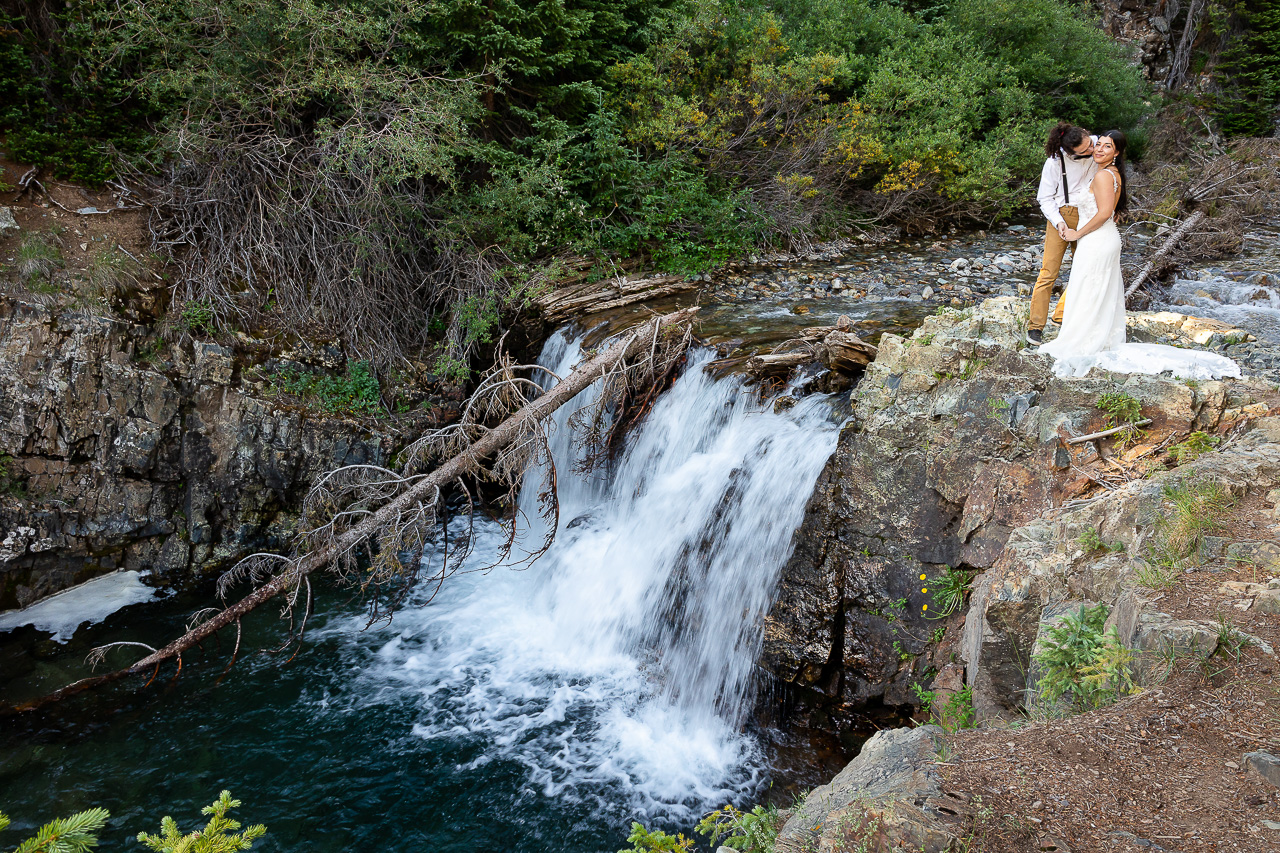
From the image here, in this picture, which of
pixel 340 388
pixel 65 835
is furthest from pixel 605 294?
pixel 65 835

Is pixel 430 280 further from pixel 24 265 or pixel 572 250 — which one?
pixel 24 265

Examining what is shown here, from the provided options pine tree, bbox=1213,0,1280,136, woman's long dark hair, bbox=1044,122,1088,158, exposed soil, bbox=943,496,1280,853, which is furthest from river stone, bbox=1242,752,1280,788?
pine tree, bbox=1213,0,1280,136

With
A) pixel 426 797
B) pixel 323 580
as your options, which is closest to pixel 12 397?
pixel 323 580

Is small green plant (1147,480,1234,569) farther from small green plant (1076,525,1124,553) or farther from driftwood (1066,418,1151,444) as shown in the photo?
driftwood (1066,418,1151,444)

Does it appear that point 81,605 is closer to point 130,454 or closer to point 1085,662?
point 130,454

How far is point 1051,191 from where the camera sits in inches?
212

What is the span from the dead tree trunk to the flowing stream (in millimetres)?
4955

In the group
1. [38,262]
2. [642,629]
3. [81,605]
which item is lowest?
[642,629]

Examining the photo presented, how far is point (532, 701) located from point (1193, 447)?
5.36 meters

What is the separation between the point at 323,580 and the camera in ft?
25.7

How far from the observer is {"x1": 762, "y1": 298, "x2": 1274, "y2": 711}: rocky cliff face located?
15.1ft

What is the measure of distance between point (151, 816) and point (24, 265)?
18.8ft

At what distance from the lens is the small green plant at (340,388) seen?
8.16 meters

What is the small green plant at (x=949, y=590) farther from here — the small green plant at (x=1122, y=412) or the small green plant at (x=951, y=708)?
the small green plant at (x=1122, y=412)
